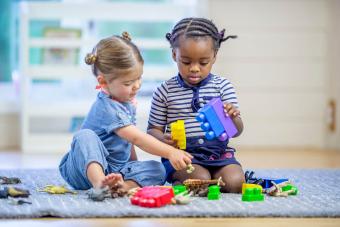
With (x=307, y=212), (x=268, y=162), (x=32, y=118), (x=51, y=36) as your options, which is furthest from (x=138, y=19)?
(x=307, y=212)

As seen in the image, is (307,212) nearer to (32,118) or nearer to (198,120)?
(198,120)

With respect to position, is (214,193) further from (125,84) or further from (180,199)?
(125,84)

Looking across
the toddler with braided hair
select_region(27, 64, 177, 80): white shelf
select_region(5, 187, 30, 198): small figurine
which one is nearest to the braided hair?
the toddler with braided hair

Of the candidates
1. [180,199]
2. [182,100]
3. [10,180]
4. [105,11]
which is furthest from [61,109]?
[180,199]

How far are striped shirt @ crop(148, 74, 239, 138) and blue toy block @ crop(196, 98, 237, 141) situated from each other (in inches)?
5.4

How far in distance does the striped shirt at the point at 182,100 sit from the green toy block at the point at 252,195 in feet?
0.84

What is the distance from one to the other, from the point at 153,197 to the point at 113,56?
1.36 feet

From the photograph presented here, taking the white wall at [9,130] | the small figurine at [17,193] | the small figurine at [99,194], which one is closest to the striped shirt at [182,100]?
the small figurine at [99,194]

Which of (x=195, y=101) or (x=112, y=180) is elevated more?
(x=195, y=101)

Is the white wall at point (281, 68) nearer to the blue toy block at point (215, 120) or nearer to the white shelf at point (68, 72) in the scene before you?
the white shelf at point (68, 72)

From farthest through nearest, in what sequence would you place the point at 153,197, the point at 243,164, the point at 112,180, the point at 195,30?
the point at 243,164
the point at 195,30
the point at 112,180
the point at 153,197

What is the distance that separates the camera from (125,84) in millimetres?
1824

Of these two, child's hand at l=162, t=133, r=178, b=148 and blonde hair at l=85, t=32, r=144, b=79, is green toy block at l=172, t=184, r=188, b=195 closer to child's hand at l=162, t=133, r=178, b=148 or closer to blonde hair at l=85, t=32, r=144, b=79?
child's hand at l=162, t=133, r=178, b=148

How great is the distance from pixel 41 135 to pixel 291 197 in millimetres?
1684
